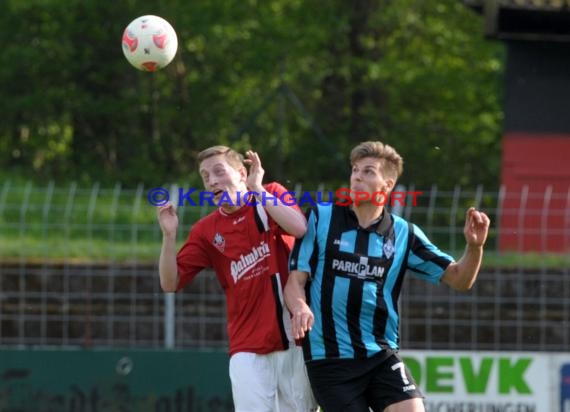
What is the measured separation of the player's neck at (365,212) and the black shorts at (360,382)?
0.63m

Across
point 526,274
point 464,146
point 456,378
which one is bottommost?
point 456,378

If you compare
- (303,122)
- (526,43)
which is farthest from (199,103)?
(526,43)

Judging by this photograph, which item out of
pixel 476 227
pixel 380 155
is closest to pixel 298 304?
pixel 380 155

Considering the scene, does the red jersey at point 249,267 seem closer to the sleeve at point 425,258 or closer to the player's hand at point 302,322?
the player's hand at point 302,322

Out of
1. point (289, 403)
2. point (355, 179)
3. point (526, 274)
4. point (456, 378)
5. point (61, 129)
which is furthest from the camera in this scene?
point (61, 129)

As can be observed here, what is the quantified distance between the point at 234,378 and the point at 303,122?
14.0m

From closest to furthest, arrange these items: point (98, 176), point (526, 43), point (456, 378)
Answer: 1. point (456, 378)
2. point (526, 43)
3. point (98, 176)

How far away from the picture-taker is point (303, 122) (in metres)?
20.7

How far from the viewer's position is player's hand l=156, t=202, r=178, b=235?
6.64 m

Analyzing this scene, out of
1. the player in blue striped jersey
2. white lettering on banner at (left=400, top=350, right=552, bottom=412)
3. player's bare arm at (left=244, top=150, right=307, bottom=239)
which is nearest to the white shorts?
the player in blue striped jersey

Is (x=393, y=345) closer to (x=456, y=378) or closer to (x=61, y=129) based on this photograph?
(x=456, y=378)

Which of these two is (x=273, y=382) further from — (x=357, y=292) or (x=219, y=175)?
(x=219, y=175)

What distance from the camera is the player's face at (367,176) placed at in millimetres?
6398

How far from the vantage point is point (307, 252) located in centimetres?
648
